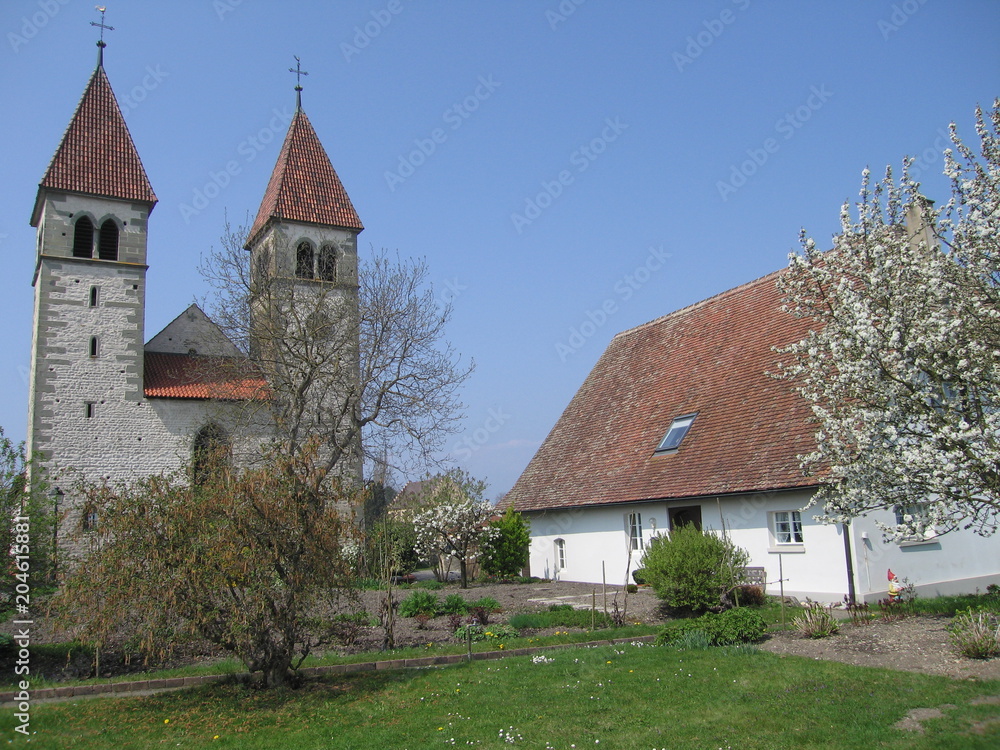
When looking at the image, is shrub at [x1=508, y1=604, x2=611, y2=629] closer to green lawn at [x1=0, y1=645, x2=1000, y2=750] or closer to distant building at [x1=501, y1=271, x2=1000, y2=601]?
distant building at [x1=501, y1=271, x2=1000, y2=601]

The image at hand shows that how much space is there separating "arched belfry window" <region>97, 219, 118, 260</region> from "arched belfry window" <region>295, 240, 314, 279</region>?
673 centimetres

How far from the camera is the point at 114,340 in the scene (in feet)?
90.7

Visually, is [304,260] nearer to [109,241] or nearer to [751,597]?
[109,241]

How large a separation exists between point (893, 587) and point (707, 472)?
4.60 metres

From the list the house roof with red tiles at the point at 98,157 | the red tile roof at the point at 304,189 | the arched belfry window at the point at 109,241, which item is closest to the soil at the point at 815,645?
the arched belfry window at the point at 109,241

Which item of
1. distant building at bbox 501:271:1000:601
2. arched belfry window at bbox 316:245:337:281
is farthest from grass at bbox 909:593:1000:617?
arched belfry window at bbox 316:245:337:281

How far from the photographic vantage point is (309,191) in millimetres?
32094

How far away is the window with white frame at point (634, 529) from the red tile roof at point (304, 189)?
18.4 meters

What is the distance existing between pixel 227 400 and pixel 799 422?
20.2m

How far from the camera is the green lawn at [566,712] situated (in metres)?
7.01

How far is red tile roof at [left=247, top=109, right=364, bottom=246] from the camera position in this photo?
31172 millimetres

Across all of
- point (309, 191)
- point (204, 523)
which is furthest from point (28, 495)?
point (309, 191)

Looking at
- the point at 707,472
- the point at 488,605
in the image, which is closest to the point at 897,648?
the point at 707,472

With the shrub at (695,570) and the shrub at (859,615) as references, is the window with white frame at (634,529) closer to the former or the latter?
the shrub at (695,570)
